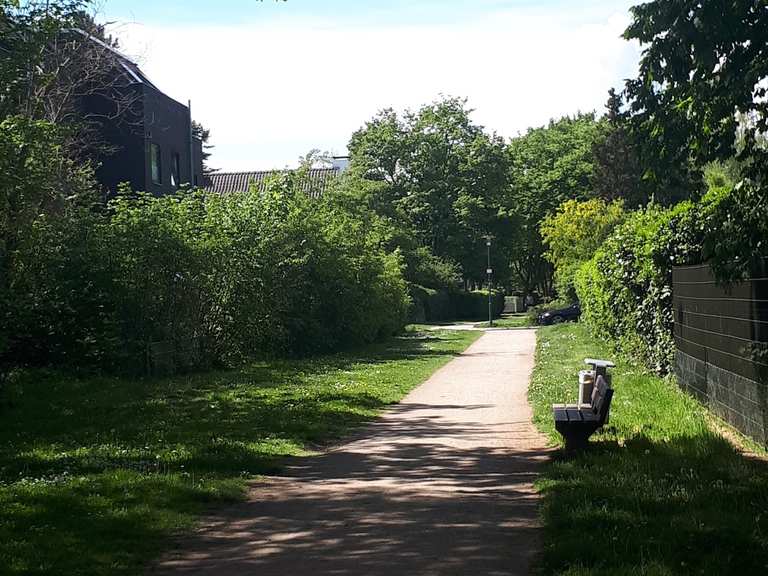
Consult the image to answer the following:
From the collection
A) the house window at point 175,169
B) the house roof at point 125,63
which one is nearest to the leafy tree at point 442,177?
the house window at point 175,169

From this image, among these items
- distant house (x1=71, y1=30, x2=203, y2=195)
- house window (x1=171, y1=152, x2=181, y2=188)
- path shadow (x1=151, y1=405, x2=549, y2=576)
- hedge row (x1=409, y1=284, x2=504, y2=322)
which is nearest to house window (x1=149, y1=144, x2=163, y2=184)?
distant house (x1=71, y1=30, x2=203, y2=195)

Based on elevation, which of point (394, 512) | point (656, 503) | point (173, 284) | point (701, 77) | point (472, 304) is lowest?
point (394, 512)

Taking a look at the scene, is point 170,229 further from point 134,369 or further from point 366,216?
point 366,216

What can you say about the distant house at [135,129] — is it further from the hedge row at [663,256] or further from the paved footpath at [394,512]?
the paved footpath at [394,512]

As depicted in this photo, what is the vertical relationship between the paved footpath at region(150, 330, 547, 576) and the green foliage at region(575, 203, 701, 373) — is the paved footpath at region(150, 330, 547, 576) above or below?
below

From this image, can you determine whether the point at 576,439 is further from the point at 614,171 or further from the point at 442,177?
the point at 442,177

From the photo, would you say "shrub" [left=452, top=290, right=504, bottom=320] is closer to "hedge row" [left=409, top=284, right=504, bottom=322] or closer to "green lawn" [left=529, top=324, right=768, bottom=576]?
"hedge row" [left=409, top=284, right=504, bottom=322]

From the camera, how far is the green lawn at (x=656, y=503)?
599 cm

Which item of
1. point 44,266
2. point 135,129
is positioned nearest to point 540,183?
point 135,129

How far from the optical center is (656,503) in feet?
24.4

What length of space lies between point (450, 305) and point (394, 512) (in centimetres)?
6018

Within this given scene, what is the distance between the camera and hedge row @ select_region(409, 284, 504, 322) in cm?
6003

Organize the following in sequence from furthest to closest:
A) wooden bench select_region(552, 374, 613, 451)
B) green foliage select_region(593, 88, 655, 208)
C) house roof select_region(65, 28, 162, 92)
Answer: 1. green foliage select_region(593, 88, 655, 208)
2. house roof select_region(65, 28, 162, 92)
3. wooden bench select_region(552, 374, 613, 451)

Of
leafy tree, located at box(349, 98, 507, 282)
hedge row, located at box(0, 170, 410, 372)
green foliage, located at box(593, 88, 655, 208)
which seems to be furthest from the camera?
leafy tree, located at box(349, 98, 507, 282)
